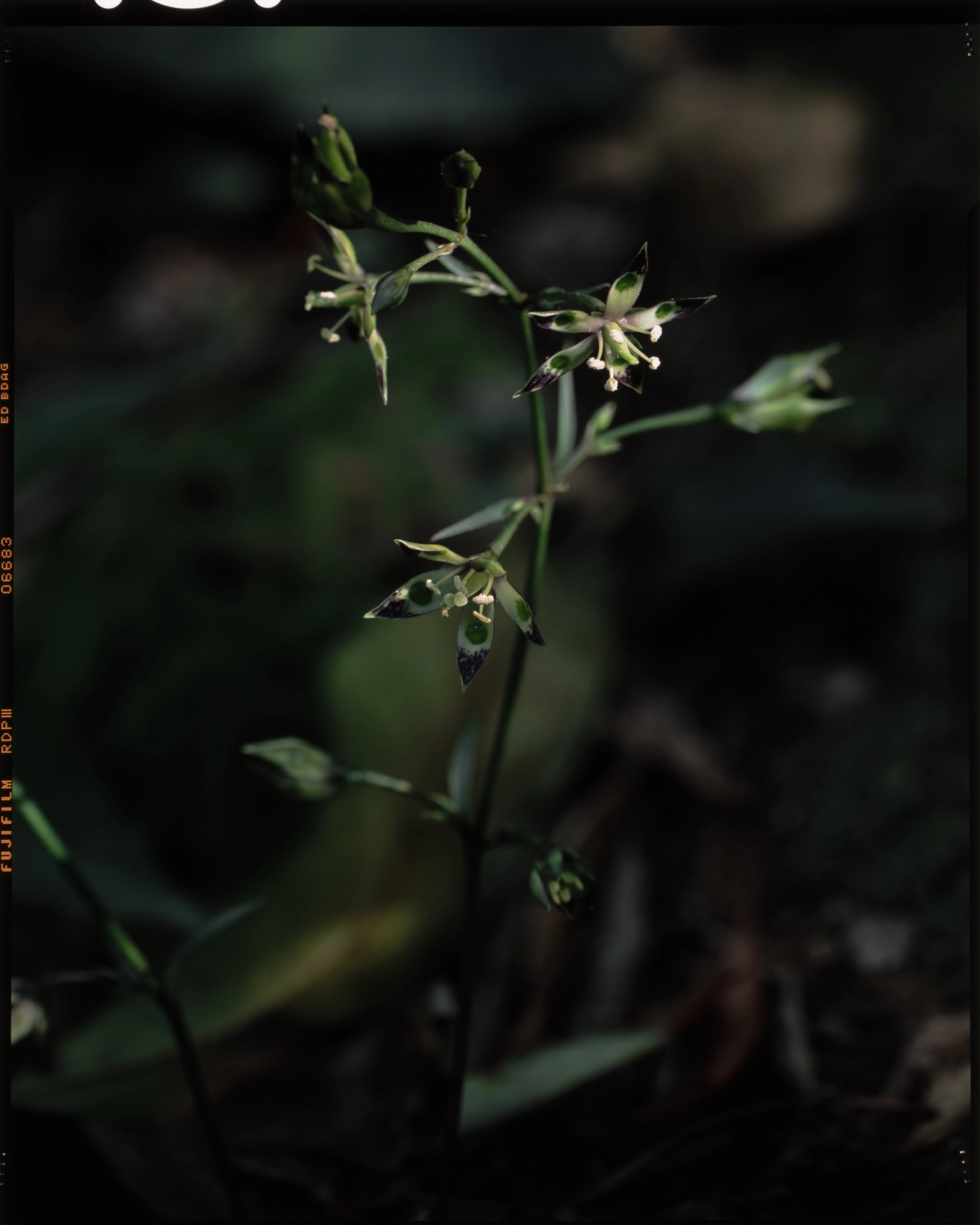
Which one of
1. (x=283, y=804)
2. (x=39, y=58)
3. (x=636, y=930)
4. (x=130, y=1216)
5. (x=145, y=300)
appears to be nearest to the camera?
(x=130, y=1216)

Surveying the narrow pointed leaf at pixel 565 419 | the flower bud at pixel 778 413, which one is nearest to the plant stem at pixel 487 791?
the narrow pointed leaf at pixel 565 419

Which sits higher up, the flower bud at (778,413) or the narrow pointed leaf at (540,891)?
the flower bud at (778,413)

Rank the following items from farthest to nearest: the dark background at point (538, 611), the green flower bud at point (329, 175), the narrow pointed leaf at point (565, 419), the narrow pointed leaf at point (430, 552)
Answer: the dark background at point (538, 611) → the narrow pointed leaf at point (565, 419) → the narrow pointed leaf at point (430, 552) → the green flower bud at point (329, 175)

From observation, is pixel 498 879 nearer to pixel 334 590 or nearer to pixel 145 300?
pixel 334 590

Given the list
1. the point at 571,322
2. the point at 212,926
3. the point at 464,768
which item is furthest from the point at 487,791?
the point at 571,322

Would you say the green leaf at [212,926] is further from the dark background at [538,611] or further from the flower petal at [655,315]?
the flower petal at [655,315]

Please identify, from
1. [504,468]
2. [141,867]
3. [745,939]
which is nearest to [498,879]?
[745,939]

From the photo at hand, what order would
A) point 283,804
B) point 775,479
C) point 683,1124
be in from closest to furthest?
point 683,1124 → point 283,804 → point 775,479
